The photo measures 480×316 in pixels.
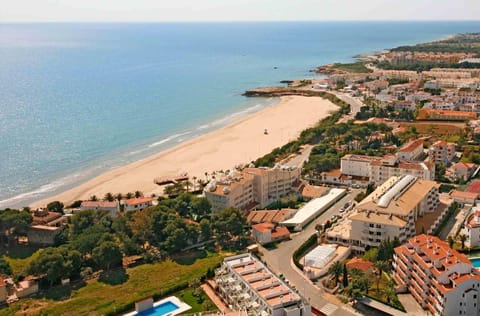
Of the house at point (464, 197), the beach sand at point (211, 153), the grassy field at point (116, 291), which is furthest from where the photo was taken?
the beach sand at point (211, 153)

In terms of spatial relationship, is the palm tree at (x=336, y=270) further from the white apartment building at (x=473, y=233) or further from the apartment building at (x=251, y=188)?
the apartment building at (x=251, y=188)

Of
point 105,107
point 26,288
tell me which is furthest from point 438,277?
point 105,107

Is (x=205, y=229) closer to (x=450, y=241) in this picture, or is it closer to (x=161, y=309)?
(x=161, y=309)

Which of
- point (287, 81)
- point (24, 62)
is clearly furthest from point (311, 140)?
point (24, 62)

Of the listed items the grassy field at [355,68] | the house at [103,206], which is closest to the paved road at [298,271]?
the house at [103,206]

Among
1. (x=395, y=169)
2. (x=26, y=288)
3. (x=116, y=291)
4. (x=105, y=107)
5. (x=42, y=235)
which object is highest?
(x=105, y=107)

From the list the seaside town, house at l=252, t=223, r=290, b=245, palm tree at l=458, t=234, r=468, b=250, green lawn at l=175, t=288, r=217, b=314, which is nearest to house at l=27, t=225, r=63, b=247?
the seaside town
